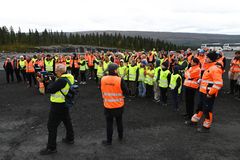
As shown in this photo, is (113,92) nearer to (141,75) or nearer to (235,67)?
(141,75)

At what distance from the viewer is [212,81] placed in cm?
618

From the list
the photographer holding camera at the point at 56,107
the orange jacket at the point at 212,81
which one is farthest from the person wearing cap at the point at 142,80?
the photographer holding camera at the point at 56,107

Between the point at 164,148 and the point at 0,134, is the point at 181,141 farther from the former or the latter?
the point at 0,134

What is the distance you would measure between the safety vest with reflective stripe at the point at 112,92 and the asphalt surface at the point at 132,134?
1055 mm

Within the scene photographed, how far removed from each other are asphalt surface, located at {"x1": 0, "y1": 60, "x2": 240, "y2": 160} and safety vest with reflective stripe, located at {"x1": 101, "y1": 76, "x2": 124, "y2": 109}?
1.06 m

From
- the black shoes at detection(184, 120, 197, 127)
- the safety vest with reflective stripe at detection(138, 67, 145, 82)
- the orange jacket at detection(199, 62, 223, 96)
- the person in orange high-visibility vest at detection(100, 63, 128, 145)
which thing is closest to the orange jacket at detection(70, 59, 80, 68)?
the safety vest with reflective stripe at detection(138, 67, 145, 82)

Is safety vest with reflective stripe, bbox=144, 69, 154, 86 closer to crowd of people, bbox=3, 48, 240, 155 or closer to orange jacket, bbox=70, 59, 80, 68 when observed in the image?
crowd of people, bbox=3, 48, 240, 155

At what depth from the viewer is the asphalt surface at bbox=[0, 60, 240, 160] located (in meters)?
5.20

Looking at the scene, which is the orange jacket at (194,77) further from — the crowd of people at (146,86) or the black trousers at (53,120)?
the black trousers at (53,120)

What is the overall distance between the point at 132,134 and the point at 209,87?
2.50 meters

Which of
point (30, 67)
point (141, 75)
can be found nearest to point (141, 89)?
point (141, 75)

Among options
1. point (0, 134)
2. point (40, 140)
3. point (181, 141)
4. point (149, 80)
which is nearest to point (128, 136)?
point (181, 141)

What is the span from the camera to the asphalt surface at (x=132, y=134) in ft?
17.1

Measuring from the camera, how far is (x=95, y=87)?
13.7m
